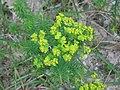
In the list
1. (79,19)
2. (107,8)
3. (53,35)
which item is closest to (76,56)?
(53,35)

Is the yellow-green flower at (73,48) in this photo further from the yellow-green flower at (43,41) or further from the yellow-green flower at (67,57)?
the yellow-green flower at (43,41)

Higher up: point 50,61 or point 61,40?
point 61,40

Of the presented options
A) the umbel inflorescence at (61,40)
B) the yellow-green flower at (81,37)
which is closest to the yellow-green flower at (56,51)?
the umbel inflorescence at (61,40)

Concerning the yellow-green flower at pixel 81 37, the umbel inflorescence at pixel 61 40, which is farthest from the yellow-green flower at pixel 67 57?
the yellow-green flower at pixel 81 37

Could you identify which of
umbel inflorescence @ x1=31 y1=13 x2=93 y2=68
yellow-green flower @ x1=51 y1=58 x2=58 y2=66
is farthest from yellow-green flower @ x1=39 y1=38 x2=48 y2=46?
yellow-green flower @ x1=51 y1=58 x2=58 y2=66

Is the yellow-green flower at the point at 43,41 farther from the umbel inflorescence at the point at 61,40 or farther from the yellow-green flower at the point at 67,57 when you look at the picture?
the yellow-green flower at the point at 67,57

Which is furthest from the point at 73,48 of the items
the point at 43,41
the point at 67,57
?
the point at 43,41

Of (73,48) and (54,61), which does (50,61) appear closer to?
(54,61)

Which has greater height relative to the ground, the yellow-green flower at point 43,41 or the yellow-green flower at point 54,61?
the yellow-green flower at point 43,41

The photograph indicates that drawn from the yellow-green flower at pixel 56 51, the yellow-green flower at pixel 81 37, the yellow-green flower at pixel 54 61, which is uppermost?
the yellow-green flower at pixel 81 37
